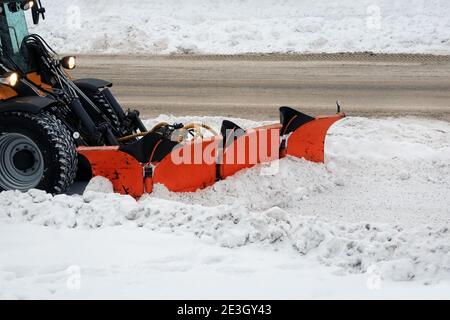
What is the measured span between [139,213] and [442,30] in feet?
43.1

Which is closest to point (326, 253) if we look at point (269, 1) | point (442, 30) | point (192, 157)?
point (192, 157)

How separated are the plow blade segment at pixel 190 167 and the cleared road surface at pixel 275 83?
4.34 meters

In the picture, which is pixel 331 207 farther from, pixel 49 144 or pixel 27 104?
pixel 27 104

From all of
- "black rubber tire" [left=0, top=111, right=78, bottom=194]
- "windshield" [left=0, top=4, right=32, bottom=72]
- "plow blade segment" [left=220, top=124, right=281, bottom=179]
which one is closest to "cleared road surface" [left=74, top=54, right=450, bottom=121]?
"plow blade segment" [left=220, top=124, right=281, bottom=179]

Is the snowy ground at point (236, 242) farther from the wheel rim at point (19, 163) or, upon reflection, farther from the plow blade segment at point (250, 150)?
the wheel rim at point (19, 163)

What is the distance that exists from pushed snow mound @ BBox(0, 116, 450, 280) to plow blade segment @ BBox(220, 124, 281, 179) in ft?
0.34

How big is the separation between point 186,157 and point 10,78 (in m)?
1.75

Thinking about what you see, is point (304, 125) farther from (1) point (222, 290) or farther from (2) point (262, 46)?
(2) point (262, 46)

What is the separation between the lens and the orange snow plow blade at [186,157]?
23.4ft

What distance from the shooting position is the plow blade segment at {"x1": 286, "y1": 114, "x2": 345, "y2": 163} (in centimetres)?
792

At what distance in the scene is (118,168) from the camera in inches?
280

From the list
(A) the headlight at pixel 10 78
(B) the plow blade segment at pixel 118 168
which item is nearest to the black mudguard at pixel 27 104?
(A) the headlight at pixel 10 78

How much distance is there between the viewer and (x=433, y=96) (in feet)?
42.0

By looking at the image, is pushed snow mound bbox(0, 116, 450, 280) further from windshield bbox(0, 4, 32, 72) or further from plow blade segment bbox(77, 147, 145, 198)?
windshield bbox(0, 4, 32, 72)
